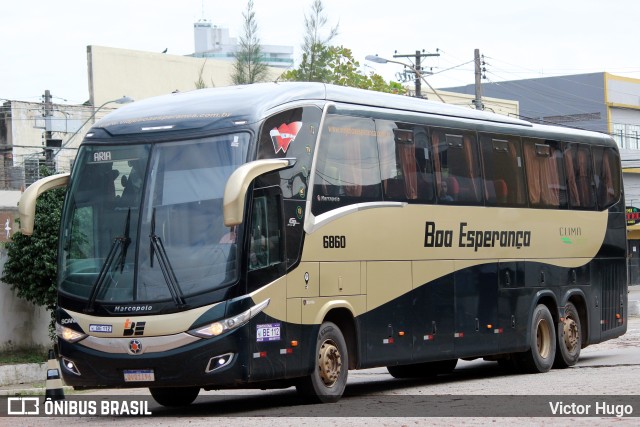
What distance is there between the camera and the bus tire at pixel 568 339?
2123 centimetres

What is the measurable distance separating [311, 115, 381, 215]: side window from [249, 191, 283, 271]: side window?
0.82 meters

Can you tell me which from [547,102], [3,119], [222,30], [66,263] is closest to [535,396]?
[66,263]

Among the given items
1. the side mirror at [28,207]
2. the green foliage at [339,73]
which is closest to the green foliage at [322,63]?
the green foliage at [339,73]

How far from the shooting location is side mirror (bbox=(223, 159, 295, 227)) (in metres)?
12.7

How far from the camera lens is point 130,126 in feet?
48.5

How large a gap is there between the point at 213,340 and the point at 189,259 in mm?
943

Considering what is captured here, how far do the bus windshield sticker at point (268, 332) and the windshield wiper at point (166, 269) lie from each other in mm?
950

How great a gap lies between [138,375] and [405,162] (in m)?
5.34

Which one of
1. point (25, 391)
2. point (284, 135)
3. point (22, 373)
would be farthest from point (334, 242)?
point (22, 373)

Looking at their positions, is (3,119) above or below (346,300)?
above

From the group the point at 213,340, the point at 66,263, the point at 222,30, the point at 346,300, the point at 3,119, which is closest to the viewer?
the point at 213,340

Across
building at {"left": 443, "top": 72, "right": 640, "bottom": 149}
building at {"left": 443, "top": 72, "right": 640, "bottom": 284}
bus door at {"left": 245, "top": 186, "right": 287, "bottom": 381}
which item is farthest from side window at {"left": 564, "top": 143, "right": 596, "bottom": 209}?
building at {"left": 443, "top": 72, "right": 640, "bottom": 284}

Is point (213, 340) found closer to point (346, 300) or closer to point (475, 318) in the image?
point (346, 300)

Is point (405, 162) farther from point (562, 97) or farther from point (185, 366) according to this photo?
point (562, 97)
